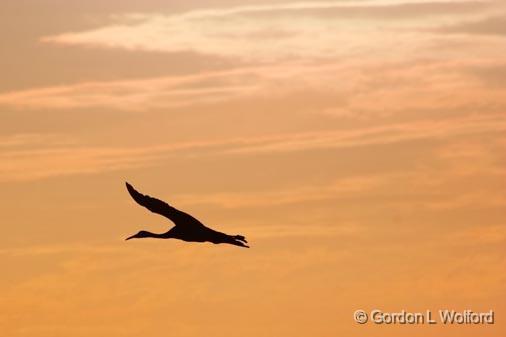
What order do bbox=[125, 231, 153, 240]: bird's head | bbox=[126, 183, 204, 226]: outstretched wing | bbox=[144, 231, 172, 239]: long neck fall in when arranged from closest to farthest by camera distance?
1. bbox=[126, 183, 204, 226]: outstretched wing
2. bbox=[144, 231, 172, 239]: long neck
3. bbox=[125, 231, 153, 240]: bird's head

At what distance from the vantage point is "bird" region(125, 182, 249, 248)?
244 feet

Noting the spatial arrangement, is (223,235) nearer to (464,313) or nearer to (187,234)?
(187,234)

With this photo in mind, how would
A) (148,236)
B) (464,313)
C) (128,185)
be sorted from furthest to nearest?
(464,313) < (148,236) < (128,185)

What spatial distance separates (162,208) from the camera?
74.7 meters

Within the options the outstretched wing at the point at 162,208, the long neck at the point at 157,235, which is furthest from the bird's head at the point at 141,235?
the outstretched wing at the point at 162,208

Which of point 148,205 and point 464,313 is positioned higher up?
point 148,205

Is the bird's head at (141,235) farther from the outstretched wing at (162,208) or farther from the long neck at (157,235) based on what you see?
the outstretched wing at (162,208)

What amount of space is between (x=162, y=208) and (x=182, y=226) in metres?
2.15

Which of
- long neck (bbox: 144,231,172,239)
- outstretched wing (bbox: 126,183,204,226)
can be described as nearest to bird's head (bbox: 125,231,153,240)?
long neck (bbox: 144,231,172,239)

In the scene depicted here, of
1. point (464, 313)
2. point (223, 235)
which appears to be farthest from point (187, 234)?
point (464, 313)

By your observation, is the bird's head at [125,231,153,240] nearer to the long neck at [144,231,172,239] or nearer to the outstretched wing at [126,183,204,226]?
the long neck at [144,231,172,239]

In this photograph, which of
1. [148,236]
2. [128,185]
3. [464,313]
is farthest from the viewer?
[464,313]

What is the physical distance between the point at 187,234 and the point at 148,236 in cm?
477

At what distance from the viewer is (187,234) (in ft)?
252
